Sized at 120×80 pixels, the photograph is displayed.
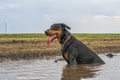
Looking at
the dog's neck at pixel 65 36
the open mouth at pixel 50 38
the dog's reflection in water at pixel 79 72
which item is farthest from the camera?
Result: the dog's neck at pixel 65 36

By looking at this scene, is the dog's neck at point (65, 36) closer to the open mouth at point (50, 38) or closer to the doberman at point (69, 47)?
the doberman at point (69, 47)

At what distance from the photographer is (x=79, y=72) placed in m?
13.5

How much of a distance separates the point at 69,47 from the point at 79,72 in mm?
2611

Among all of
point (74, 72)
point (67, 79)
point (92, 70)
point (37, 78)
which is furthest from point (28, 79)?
point (92, 70)

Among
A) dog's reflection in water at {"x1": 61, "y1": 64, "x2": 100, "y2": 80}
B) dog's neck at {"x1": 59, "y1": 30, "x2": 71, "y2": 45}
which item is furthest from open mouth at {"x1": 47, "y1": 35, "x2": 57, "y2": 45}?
dog's reflection in water at {"x1": 61, "y1": 64, "x2": 100, "y2": 80}

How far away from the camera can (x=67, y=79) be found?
11.6 metres

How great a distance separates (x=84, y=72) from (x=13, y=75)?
2.57 metres

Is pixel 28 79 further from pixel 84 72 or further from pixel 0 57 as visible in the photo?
pixel 0 57

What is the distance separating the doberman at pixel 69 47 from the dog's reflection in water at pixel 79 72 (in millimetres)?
503

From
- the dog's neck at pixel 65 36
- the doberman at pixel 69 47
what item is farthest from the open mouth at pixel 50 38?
the dog's neck at pixel 65 36

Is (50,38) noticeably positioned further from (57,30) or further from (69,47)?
(69,47)

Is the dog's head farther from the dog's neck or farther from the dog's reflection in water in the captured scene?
the dog's reflection in water

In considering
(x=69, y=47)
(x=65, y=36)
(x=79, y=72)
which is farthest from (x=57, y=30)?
(x=79, y=72)

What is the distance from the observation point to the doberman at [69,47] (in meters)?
15.9
